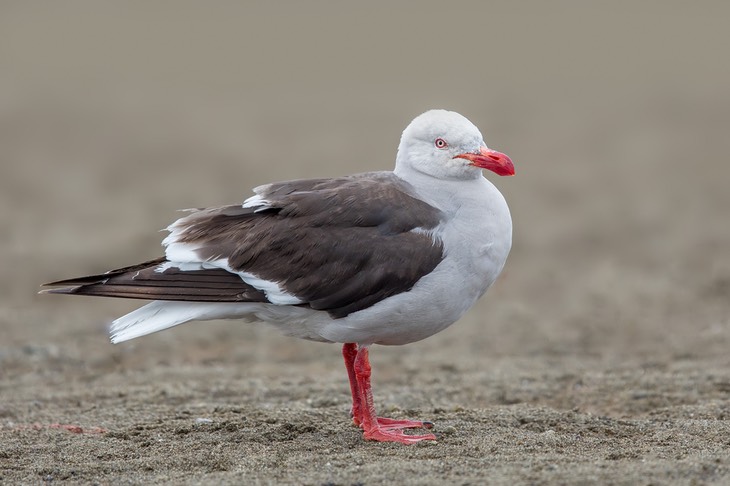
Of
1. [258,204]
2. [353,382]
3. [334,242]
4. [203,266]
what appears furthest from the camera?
[353,382]

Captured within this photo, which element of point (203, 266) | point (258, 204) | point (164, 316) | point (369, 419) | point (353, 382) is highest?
point (258, 204)

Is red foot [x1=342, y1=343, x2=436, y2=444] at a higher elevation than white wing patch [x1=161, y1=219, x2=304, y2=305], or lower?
lower

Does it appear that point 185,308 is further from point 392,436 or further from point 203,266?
point 392,436

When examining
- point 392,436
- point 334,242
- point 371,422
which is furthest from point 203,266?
point 392,436

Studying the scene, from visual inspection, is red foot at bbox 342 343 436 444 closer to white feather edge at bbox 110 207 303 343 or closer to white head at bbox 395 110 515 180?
white feather edge at bbox 110 207 303 343

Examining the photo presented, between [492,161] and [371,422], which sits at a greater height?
[492,161]

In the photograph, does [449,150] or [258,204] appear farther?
[449,150]

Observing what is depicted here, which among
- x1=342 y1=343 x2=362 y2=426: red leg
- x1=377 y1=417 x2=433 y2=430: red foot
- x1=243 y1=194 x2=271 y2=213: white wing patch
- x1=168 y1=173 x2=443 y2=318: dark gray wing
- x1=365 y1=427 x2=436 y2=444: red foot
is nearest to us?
x1=168 y1=173 x2=443 y2=318: dark gray wing

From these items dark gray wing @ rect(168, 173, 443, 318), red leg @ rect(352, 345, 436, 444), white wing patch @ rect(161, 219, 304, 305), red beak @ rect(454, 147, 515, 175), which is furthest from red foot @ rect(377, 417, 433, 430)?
red beak @ rect(454, 147, 515, 175)
